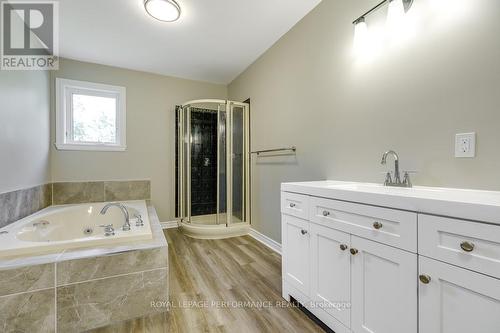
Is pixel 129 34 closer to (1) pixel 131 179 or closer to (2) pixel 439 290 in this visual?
(1) pixel 131 179

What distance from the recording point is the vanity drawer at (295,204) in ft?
4.67

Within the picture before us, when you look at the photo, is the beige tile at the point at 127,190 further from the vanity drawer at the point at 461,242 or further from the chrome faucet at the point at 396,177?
the vanity drawer at the point at 461,242

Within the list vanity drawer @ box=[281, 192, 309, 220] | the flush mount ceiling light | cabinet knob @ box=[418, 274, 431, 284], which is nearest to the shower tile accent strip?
the flush mount ceiling light

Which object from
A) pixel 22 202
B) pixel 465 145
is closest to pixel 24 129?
pixel 22 202

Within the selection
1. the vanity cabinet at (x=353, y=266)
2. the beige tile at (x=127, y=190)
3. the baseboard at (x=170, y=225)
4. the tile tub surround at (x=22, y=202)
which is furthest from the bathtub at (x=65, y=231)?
Result: the vanity cabinet at (x=353, y=266)

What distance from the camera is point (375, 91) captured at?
4.85 ft

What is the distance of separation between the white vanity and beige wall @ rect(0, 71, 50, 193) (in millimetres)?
2439

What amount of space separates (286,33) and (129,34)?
64.7 inches

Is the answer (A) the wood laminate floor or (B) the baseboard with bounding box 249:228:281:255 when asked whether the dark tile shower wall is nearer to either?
(B) the baseboard with bounding box 249:228:281:255

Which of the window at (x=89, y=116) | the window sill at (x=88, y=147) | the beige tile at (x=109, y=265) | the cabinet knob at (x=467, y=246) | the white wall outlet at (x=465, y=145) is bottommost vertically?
the beige tile at (x=109, y=265)

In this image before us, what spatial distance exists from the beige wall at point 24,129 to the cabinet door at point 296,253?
2.30 meters

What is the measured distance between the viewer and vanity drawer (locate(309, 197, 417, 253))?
2.95 ft

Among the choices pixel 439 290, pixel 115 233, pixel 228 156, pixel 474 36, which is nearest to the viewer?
pixel 439 290

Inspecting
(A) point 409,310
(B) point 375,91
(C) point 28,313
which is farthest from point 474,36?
(C) point 28,313
